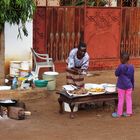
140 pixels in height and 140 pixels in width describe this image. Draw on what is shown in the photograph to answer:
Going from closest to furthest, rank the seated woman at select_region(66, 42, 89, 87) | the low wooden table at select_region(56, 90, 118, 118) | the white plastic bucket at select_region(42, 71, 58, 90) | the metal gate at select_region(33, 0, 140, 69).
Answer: the low wooden table at select_region(56, 90, 118, 118)
the seated woman at select_region(66, 42, 89, 87)
the white plastic bucket at select_region(42, 71, 58, 90)
the metal gate at select_region(33, 0, 140, 69)

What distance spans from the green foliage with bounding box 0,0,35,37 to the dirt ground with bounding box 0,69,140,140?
179 cm

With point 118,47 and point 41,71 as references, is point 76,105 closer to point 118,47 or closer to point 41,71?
point 41,71

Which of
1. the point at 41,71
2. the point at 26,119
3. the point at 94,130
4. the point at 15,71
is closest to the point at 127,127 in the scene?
the point at 94,130

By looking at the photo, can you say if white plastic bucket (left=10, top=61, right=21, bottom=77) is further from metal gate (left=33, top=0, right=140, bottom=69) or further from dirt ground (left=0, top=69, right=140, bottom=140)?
metal gate (left=33, top=0, right=140, bottom=69)

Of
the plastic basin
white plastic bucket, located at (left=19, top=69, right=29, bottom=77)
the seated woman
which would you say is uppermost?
the seated woman

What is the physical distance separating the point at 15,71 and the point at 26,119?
2956mm

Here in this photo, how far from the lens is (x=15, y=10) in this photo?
10047 millimetres

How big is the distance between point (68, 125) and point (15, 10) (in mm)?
2929

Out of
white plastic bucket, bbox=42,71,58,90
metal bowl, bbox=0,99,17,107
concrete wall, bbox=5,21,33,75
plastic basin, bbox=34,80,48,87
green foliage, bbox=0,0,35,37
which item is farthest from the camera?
concrete wall, bbox=5,21,33,75

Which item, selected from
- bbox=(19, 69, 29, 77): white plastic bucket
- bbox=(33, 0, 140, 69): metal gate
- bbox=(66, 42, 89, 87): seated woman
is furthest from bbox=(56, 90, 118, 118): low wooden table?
bbox=(33, 0, 140, 69): metal gate

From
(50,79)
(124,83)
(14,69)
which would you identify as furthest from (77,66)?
(14,69)

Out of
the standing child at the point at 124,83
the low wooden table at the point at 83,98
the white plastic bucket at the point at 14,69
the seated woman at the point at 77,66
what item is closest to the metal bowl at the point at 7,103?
the low wooden table at the point at 83,98

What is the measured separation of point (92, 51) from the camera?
14266mm

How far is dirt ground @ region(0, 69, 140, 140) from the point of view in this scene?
7824 millimetres
